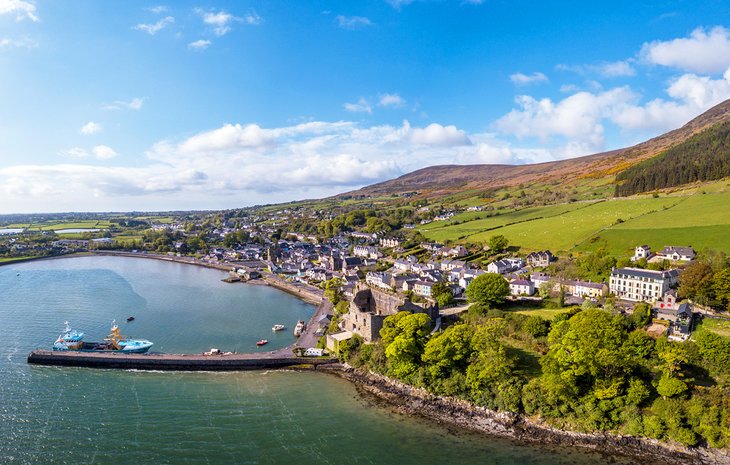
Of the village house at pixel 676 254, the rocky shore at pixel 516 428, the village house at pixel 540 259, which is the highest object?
the village house at pixel 676 254

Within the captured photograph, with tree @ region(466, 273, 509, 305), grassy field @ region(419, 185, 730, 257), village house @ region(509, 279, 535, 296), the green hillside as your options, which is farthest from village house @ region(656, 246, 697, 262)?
the green hillside

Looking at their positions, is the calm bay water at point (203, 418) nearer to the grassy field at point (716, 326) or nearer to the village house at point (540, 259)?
the grassy field at point (716, 326)

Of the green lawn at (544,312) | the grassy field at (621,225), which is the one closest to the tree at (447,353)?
the green lawn at (544,312)

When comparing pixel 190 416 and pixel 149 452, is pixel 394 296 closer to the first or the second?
pixel 190 416

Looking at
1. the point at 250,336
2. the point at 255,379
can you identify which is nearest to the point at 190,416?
the point at 255,379

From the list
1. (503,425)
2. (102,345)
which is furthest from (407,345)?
(102,345)

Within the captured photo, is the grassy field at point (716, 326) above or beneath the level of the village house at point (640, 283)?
beneath

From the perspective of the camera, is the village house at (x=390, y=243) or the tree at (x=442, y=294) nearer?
the tree at (x=442, y=294)

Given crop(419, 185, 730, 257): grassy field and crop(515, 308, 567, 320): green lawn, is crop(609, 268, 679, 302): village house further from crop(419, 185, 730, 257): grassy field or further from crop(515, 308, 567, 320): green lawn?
crop(419, 185, 730, 257): grassy field
